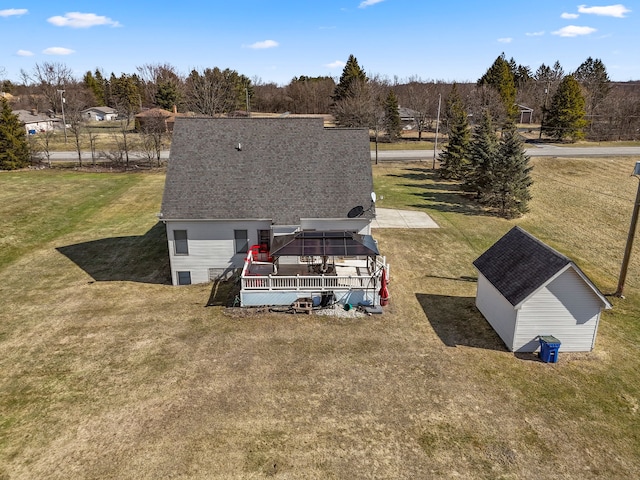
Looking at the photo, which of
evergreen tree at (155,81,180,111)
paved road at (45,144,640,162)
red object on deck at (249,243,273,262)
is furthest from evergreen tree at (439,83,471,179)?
evergreen tree at (155,81,180,111)

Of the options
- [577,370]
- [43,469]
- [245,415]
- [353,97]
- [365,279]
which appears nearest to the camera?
[43,469]

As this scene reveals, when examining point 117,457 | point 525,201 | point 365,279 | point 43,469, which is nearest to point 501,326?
point 365,279

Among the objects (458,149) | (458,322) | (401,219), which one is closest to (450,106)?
(458,149)

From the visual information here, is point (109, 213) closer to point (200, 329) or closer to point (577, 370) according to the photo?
point (200, 329)

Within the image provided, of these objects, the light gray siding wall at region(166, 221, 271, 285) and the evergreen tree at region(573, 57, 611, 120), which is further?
the evergreen tree at region(573, 57, 611, 120)

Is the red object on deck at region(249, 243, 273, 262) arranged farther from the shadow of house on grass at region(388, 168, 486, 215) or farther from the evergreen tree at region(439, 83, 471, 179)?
the evergreen tree at region(439, 83, 471, 179)

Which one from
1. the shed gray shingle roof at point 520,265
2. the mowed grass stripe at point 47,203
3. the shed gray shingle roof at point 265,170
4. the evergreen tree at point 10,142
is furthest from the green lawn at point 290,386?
the evergreen tree at point 10,142

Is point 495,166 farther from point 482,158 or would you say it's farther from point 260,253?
point 260,253
